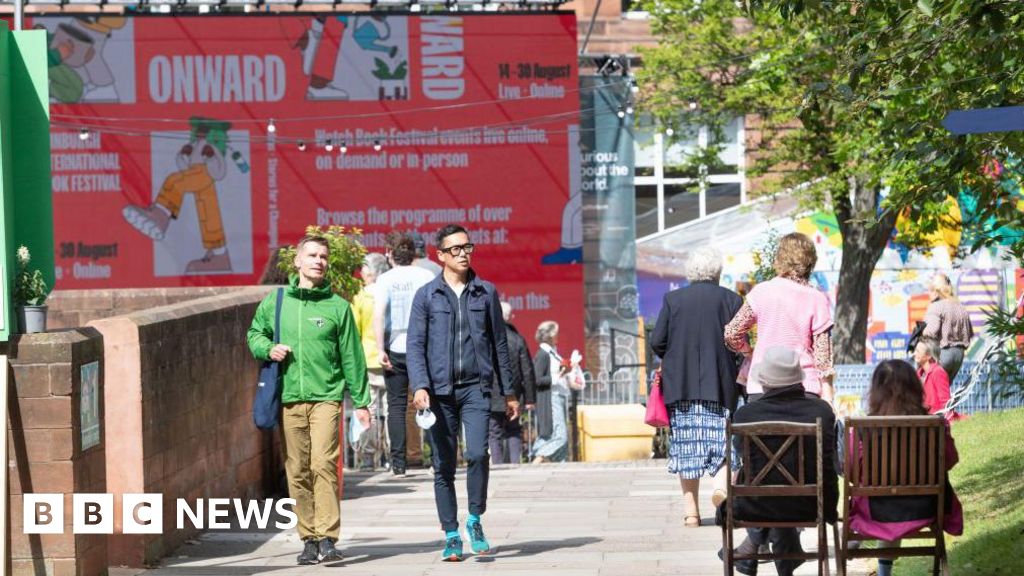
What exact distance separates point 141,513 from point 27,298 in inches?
63.9

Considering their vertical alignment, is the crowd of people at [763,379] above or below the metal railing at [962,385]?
above

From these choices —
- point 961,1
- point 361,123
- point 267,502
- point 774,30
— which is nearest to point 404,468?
point 267,502

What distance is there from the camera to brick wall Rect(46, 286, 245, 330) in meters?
14.5

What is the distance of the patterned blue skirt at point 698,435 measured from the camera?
33.6 ft

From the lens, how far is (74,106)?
86.1ft

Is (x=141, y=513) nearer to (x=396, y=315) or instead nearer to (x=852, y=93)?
(x=852, y=93)

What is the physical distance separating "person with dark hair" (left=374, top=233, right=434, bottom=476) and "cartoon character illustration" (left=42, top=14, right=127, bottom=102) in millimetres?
13514

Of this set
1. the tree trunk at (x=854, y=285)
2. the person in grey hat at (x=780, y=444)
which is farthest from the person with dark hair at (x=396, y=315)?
the tree trunk at (x=854, y=285)

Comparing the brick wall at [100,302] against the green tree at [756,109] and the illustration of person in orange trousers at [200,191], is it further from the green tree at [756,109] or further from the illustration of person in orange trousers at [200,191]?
the illustration of person in orange trousers at [200,191]

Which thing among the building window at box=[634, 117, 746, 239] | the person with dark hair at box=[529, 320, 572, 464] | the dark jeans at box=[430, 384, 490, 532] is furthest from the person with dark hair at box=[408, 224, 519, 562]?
the building window at box=[634, 117, 746, 239]

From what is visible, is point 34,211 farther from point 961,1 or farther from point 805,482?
point 961,1

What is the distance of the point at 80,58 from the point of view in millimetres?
26219

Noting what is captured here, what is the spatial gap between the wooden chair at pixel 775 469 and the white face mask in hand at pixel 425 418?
6.92 feet

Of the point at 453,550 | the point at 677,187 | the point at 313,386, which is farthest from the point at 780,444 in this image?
the point at 677,187
